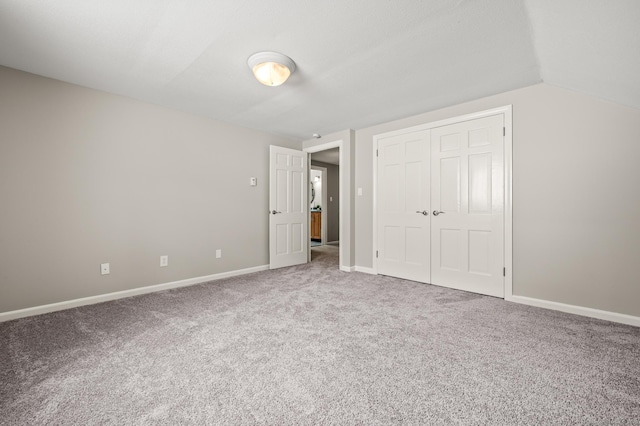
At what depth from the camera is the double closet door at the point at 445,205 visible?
309cm

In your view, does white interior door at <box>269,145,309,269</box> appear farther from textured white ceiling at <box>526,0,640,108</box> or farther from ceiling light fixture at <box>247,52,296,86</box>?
textured white ceiling at <box>526,0,640,108</box>

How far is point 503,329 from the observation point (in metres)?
2.24

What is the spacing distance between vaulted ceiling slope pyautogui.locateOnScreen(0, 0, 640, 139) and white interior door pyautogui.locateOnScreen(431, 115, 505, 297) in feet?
1.60

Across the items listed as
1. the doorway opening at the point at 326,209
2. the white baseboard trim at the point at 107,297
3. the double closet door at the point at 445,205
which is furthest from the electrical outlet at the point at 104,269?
the doorway opening at the point at 326,209

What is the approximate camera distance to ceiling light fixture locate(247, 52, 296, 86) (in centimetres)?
223

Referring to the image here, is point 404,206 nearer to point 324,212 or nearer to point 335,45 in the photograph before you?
point 335,45

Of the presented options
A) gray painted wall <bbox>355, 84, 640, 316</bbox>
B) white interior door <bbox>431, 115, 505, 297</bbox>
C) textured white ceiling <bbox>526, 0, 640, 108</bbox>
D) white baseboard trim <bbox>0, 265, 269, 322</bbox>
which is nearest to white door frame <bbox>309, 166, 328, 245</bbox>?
white baseboard trim <bbox>0, 265, 269, 322</bbox>

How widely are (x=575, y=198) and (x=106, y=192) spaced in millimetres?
4726

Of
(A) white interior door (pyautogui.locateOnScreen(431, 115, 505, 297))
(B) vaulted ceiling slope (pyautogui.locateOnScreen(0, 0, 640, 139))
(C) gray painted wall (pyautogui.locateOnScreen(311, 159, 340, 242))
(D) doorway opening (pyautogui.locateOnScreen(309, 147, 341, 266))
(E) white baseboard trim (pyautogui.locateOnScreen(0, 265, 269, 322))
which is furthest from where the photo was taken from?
(C) gray painted wall (pyautogui.locateOnScreen(311, 159, 340, 242))

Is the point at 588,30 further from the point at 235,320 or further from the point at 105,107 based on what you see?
the point at 105,107

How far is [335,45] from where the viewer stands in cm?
210

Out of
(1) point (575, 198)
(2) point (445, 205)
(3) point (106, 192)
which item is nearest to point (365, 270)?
(2) point (445, 205)

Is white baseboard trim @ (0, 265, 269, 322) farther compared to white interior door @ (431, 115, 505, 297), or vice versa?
white interior door @ (431, 115, 505, 297)

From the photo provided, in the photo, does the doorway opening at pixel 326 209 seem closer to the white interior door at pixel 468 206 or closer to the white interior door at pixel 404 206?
the white interior door at pixel 404 206
